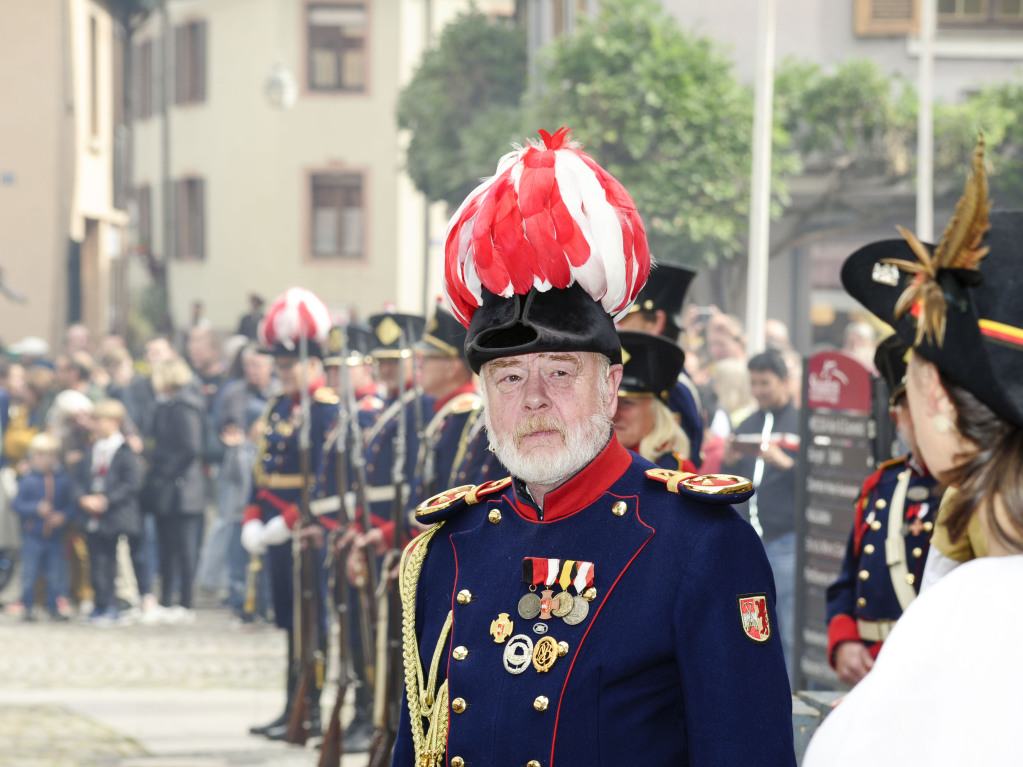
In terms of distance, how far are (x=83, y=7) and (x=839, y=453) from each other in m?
23.9

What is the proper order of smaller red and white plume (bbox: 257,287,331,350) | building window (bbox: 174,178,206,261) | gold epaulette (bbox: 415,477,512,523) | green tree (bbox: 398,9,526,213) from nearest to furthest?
gold epaulette (bbox: 415,477,512,523) < smaller red and white plume (bbox: 257,287,331,350) < green tree (bbox: 398,9,526,213) < building window (bbox: 174,178,206,261)

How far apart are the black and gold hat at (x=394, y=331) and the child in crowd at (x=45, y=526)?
5210 millimetres

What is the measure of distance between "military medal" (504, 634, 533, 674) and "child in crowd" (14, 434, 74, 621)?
1009 cm

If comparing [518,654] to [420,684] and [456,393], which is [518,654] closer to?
[420,684]

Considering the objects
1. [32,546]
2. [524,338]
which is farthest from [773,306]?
[524,338]

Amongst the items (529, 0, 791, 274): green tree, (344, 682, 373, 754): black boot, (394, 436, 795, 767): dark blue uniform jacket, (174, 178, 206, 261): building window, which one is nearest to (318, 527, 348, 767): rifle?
(344, 682, 373, 754): black boot

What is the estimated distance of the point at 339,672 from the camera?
24.8 feet

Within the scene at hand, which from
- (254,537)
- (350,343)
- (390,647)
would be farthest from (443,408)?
(254,537)

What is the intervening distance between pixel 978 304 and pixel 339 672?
617cm

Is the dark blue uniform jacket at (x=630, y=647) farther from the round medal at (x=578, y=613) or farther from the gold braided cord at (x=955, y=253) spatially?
the gold braided cord at (x=955, y=253)

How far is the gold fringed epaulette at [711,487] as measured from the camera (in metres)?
2.49

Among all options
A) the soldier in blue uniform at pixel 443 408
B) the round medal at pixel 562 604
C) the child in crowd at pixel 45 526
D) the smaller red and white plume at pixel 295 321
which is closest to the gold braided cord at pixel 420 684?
the round medal at pixel 562 604

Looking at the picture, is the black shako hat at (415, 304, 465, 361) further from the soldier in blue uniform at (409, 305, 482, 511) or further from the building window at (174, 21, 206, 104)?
the building window at (174, 21, 206, 104)

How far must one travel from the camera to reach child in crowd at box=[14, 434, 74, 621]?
11938 millimetres
